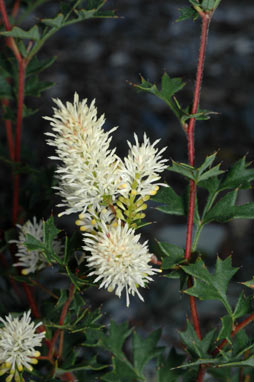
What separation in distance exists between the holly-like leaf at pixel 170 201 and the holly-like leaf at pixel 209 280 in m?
0.10

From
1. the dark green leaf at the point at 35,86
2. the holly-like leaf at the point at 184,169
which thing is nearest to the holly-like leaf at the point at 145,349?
the holly-like leaf at the point at 184,169

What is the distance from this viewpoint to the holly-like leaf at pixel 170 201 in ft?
2.51

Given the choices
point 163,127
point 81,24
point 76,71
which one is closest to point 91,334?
point 163,127

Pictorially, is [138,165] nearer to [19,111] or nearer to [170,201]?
[170,201]

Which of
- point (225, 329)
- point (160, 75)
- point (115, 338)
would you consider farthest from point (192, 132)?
point (160, 75)

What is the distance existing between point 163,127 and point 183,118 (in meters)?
1.92

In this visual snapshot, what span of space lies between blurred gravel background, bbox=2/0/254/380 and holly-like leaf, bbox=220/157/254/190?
52.7 inches

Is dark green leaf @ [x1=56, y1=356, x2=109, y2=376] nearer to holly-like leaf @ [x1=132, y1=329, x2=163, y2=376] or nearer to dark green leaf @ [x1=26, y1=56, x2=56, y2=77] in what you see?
holly-like leaf @ [x1=132, y1=329, x2=163, y2=376]

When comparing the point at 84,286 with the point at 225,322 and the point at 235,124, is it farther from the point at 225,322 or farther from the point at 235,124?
the point at 235,124

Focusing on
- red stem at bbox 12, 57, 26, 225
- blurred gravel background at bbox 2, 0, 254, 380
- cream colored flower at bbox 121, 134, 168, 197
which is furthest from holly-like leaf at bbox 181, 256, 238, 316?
blurred gravel background at bbox 2, 0, 254, 380

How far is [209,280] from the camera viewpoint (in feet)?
2.35

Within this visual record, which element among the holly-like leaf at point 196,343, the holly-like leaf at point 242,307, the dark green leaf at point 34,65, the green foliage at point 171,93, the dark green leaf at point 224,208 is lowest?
the holly-like leaf at point 196,343

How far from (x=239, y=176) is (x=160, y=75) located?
201 cm

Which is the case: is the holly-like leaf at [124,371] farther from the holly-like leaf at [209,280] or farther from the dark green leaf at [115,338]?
the holly-like leaf at [209,280]
